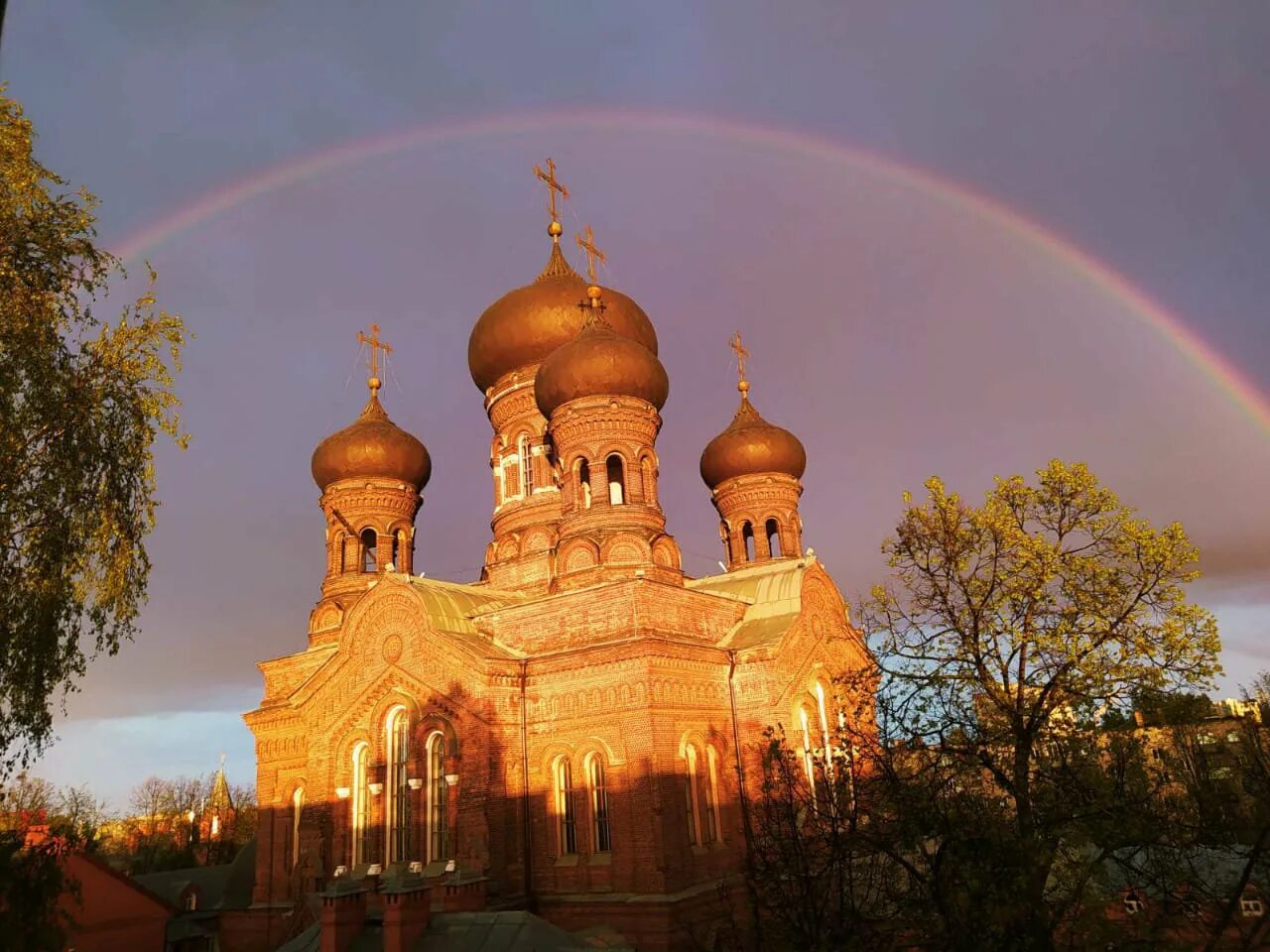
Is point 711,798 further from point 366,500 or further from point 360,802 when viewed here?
point 366,500

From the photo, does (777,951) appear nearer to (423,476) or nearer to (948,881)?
(948,881)

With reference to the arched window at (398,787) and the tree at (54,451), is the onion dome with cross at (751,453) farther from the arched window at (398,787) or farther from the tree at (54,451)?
the tree at (54,451)

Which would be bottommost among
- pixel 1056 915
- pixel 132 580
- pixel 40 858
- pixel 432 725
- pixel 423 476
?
pixel 1056 915

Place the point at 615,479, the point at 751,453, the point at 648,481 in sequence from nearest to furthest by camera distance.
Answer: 1. the point at 648,481
2. the point at 615,479
3. the point at 751,453

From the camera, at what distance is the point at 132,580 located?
10.5 metres

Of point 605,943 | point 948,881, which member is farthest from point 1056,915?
point 605,943

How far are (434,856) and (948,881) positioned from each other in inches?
477

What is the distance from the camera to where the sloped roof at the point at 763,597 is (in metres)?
17.6

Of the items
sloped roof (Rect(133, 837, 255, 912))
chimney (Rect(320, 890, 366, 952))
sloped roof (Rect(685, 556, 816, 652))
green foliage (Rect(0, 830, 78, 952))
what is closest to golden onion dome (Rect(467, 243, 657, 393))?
sloped roof (Rect(685, 556, 816, 652))

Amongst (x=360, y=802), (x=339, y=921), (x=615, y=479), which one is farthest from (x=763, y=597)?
(x=339, y=921)

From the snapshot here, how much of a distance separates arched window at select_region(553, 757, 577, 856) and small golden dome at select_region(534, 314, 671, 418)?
7.51 meters

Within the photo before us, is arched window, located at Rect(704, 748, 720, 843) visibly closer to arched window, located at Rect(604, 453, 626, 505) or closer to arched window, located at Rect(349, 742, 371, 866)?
arched window, located at Rect(604, 453, 626, 505)

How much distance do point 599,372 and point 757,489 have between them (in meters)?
7.08

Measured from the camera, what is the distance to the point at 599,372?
1950 cm
